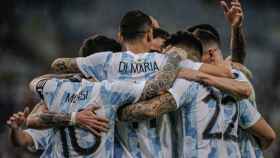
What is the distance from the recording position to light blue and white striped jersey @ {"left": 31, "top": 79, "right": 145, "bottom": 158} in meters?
3.16

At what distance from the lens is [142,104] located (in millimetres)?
3123

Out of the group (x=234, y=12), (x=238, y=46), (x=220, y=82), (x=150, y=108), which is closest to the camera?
(x=150, y=108)

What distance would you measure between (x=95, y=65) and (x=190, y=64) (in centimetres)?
45

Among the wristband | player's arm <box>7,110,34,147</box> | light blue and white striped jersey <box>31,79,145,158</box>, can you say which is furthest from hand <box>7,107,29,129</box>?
the wristband

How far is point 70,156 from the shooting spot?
321 cm

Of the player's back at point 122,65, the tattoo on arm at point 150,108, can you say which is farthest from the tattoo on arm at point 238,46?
the tattoo on arm at point 150,108

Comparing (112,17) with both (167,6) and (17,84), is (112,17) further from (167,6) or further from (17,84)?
(17,84)

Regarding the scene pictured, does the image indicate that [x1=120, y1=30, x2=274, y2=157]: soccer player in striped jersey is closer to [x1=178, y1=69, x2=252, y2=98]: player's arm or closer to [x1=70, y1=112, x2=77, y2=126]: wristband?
[x1=178, y1=69, x2=252, y2=98]: player's arm

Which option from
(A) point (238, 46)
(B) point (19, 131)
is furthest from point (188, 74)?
(B) point (19, 131)

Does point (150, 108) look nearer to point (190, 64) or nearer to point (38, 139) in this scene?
point (190, 64)

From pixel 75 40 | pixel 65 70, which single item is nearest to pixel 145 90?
pixel 65 70

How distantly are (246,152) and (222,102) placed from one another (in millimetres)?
349

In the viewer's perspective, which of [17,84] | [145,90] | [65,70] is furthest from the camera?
[17,84]

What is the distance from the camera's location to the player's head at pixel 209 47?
3.50m
